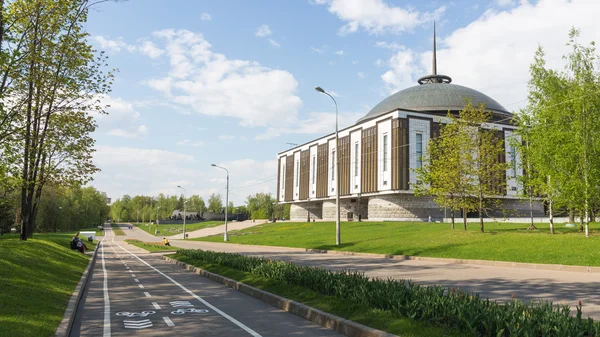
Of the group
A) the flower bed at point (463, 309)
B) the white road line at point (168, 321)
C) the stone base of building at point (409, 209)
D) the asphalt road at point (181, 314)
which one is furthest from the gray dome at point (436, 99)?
the white road line at point (168, 321)

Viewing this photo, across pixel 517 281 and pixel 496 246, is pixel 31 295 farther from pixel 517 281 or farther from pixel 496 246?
pixel 496 246

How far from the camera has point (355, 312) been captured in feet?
27.6

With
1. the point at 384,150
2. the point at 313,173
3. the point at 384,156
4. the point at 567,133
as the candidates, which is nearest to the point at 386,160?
the point at 384,156

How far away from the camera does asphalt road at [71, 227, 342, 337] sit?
8.09 metres

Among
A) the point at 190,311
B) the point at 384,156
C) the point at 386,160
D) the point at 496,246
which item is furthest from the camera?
the point at 384,156

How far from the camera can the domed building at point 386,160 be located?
66.3 meters

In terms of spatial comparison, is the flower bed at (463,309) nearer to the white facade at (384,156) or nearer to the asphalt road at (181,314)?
the asphalt road at (181,314)

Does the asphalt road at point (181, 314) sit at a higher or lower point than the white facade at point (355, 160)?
lower

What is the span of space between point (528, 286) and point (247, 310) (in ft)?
28.0

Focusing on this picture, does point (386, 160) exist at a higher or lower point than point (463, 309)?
higher

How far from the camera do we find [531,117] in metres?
30.8

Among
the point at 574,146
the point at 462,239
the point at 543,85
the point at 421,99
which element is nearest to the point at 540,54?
the point at 543,85

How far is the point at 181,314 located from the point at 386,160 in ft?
199

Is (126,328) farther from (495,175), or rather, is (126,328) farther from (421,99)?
(421,99)
